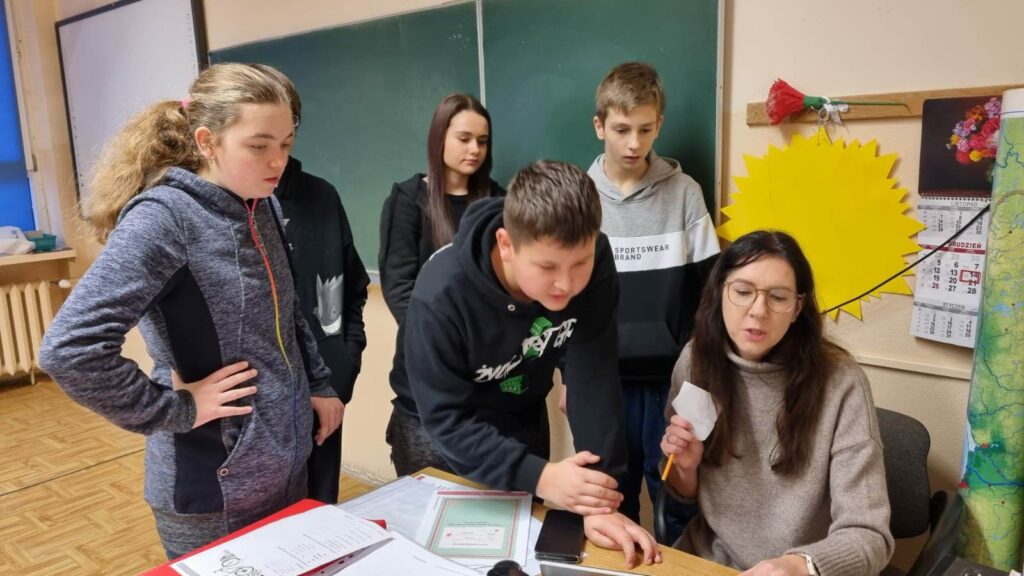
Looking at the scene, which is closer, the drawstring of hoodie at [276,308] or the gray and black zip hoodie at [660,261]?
the drawstring of hoodie at [276,308]

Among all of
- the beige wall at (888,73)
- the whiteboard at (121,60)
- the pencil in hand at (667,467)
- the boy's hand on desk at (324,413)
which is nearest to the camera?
the pencil in hand at (667,467)

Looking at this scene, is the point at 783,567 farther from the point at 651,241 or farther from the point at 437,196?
the point at 437,196

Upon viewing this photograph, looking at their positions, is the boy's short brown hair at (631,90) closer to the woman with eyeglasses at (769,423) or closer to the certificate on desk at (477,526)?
the woman with eyeglasses at (769,423)

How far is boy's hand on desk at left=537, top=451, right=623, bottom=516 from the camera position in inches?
46.0

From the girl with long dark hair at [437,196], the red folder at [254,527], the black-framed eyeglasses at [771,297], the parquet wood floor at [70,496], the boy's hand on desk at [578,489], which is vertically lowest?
the parquet wood floor at [70,496]

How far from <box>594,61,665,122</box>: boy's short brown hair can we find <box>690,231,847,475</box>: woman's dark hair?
1.86 ft

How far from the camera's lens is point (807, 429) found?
53.6 inches

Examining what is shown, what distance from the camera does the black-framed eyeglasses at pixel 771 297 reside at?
1.39 m

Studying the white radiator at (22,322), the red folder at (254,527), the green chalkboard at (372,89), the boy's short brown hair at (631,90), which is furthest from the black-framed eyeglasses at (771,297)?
the white radiator at (22,322)

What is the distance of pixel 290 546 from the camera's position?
110 centimetres

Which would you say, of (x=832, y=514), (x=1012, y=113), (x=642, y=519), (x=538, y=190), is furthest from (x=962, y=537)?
(x=538, y=190)

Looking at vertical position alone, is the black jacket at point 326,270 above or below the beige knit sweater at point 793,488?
above

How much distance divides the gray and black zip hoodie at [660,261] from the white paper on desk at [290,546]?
993 mm

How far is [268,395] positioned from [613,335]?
632 millimetres
